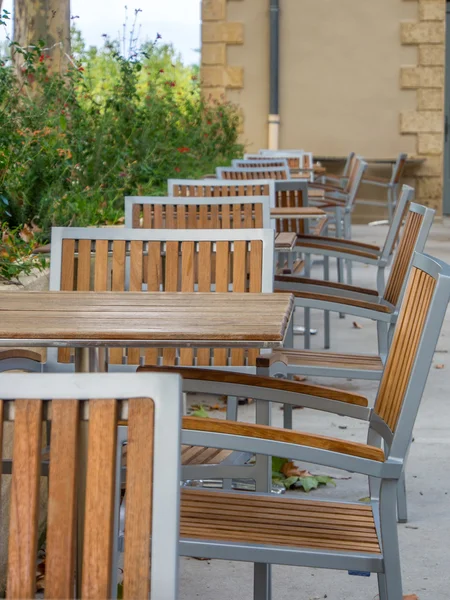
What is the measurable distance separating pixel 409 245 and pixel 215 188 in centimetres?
199

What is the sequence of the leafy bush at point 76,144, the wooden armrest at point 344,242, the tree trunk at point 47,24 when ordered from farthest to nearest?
the tree trunk at point 47,24 → the wooden armrest at point 344,242 → the leafy bush at point 76,144

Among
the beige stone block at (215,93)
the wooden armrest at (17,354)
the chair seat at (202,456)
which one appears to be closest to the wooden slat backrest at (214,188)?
the wooden armrest at (17,354)

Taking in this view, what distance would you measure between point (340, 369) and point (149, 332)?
1.63 meters

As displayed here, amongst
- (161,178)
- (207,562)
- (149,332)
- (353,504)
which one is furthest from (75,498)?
(161,178)

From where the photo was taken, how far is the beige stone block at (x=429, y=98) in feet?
53.0

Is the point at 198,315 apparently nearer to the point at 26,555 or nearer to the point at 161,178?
the point at 26,555

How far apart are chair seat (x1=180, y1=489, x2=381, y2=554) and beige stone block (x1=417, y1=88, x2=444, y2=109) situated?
14366 millimetres

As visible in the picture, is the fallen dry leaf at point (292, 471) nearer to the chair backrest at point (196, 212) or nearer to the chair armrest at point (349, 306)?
the chair armrest at point (349, 306)

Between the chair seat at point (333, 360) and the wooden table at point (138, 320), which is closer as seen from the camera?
the wooden table at point (138, 320)

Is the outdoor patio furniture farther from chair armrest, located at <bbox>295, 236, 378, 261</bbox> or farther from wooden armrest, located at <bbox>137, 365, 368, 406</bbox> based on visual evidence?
wooden armrest, located at <bbox>137, 365, 368, 406</bbox>

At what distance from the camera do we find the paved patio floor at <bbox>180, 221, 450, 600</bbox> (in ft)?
9.93

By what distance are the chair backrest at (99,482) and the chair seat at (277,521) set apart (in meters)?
0.94

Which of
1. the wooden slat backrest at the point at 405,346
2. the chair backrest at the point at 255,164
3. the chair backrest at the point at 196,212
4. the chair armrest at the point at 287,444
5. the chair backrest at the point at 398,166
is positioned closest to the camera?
the chair armrest at the point at 287,444

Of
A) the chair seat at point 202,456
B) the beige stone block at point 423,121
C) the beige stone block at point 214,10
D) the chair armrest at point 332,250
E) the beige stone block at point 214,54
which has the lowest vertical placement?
the chair seat at point 202,456
